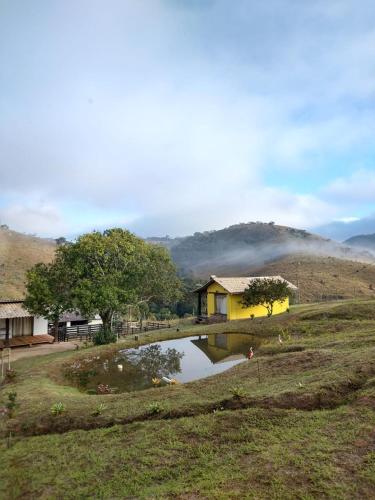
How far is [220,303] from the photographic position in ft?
136

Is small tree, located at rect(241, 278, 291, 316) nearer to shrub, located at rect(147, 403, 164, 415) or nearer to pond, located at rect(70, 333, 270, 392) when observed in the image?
pond, located at rect(70, 333, 270, 392)

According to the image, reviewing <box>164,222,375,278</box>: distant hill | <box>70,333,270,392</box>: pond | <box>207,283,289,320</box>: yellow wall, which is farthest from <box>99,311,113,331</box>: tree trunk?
<box>164,222,375,278</box>: distant hill

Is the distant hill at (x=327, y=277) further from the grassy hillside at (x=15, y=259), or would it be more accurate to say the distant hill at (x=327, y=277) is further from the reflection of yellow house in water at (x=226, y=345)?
the grassy hillside at (x=15, y=259)

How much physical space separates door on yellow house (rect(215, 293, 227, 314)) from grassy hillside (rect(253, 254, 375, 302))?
24.8 metres

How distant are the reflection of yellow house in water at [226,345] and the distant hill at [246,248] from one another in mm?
81478

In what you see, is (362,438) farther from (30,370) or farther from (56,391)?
(30,370)

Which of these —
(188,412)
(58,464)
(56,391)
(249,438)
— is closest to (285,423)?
(249,438)

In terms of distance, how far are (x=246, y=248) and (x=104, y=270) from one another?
12180 cm

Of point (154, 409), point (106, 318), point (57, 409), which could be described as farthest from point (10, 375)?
point (154, 409)

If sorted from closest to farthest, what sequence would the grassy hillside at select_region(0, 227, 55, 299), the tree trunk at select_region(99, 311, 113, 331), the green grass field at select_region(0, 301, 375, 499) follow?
1. the green grass field at select_region(0, 301, 375, 499)
2. the tree trunk at select_region(99, 311, 113, 331)
3. the grassy hillside at select_region(0, 227, 55, 299)

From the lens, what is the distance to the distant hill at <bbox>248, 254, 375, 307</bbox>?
63094 millimetres

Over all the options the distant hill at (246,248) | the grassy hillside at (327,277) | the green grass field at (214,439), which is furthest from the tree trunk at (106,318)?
the distant hill at (246,248)

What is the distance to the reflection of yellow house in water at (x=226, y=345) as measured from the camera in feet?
80.8

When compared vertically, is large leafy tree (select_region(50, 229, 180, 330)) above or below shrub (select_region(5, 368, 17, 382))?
above
